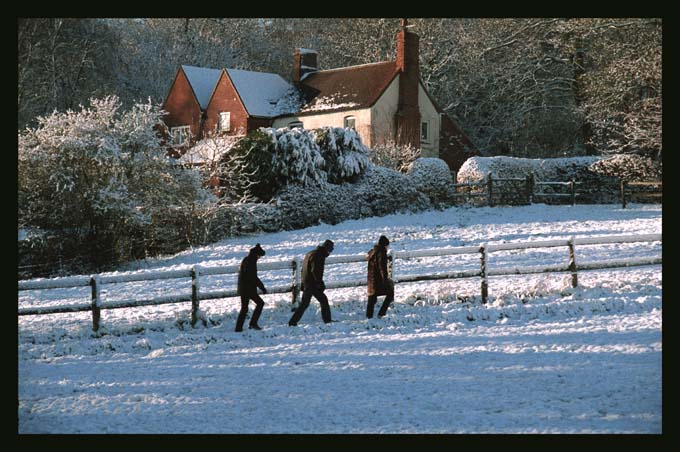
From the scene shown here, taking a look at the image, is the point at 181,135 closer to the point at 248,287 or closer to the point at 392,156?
the point at 392,156

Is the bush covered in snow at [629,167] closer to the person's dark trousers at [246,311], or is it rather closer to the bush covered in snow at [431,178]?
the bush covered in snow at [431,178]

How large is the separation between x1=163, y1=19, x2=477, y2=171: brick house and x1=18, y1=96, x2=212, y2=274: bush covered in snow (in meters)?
13.5

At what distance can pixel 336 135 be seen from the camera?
26750mm

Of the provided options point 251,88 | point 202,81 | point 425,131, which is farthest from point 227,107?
point 425,131

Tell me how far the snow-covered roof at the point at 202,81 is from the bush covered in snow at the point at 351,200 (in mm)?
15422

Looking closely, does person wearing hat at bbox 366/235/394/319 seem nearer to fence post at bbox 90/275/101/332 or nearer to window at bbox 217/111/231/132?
fence post at bbox 90/275/101/332

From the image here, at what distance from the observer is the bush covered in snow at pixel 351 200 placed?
24859 millimetres

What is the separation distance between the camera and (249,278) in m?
11.3

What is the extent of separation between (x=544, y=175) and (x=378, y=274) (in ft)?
67.2

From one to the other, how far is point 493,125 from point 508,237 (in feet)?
74.0

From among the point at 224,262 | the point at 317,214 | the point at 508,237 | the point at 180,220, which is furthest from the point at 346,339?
the point at 317,214

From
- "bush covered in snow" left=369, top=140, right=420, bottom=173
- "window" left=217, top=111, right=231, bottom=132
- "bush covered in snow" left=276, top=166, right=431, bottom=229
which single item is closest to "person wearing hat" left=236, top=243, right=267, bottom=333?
"bush covered in snow" left=276, top=166, right=431, bottom=229
